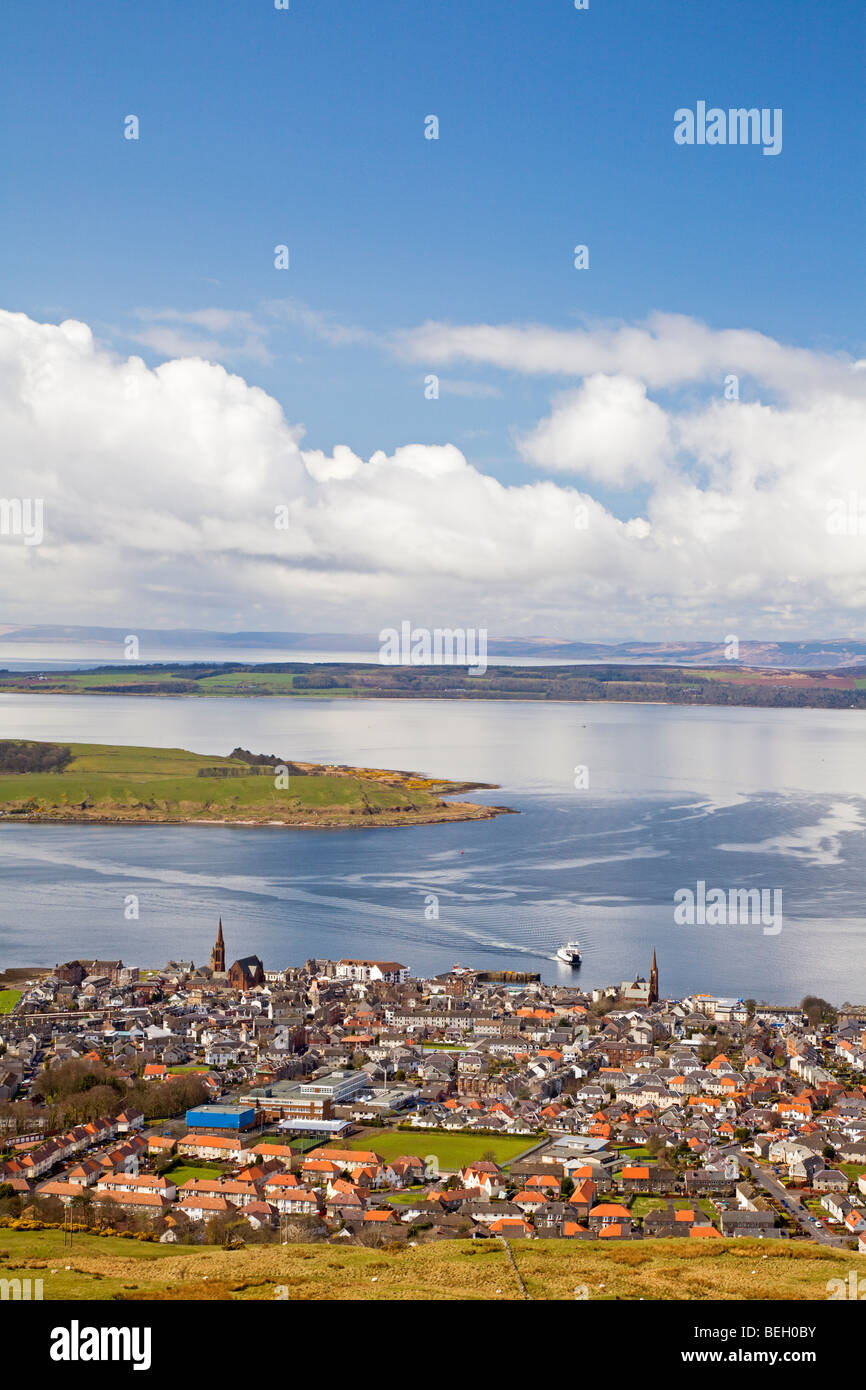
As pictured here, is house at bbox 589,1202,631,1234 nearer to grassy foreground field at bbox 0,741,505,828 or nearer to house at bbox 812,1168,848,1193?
house at bbox 812,1168,848,1193

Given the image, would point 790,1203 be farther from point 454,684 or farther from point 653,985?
point 454,684

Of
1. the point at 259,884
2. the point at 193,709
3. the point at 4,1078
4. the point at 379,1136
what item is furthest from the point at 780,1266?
the point at 193,709

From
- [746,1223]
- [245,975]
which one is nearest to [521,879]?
[245,975]

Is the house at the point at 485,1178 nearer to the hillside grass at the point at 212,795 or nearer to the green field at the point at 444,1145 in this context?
the green field at the point at 444,1145

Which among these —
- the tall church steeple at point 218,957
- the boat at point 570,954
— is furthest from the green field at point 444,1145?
the tall church steeple at point 218,957

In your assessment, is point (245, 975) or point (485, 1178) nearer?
point (485, 1178)
